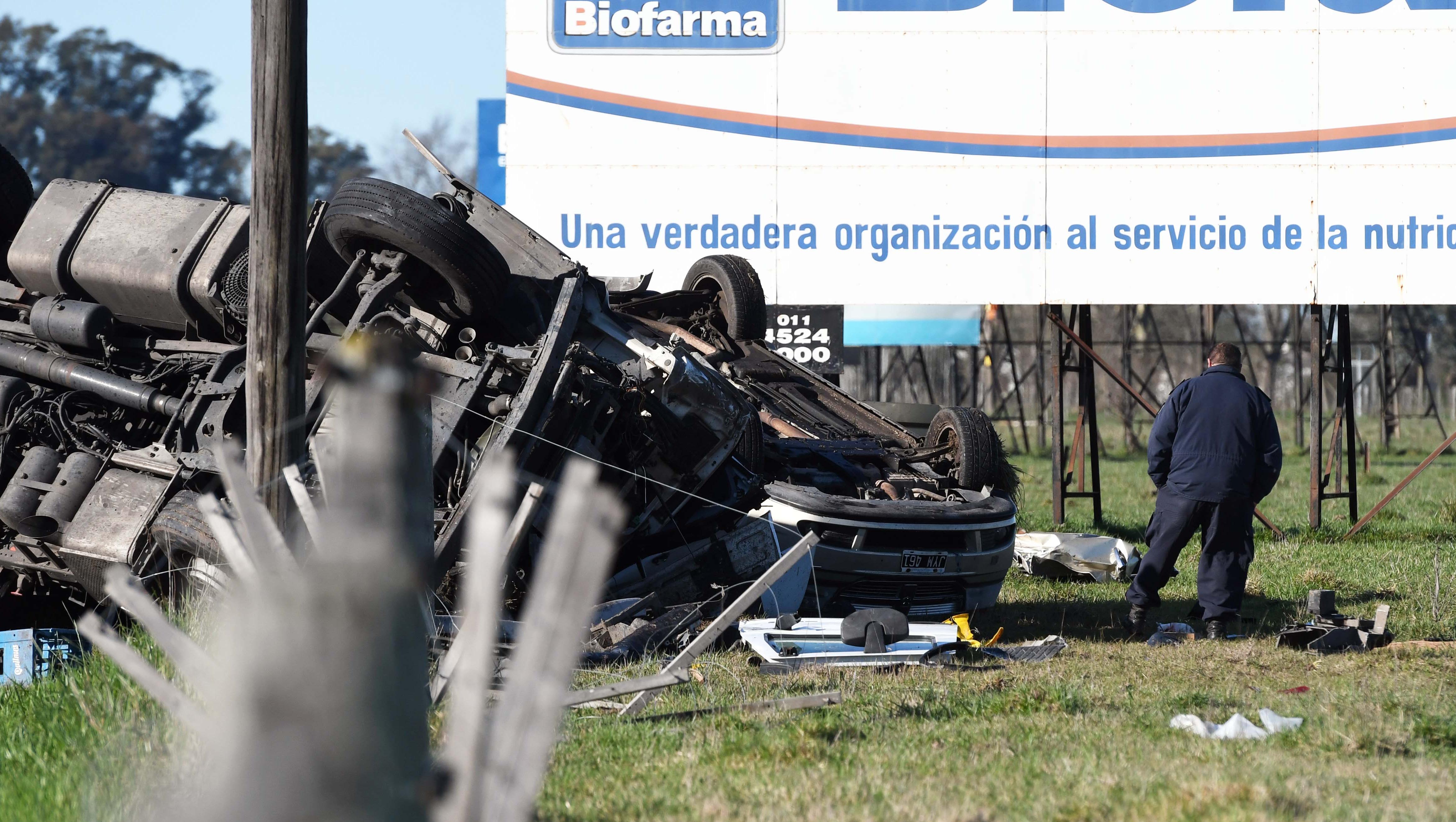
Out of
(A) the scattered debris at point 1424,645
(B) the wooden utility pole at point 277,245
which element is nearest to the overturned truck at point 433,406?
(B) the wooden utility pole at point 277,245

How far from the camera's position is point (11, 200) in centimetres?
814

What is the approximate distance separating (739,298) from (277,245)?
4557 millimetres

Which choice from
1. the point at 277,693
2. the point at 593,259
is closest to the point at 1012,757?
the point at 277,693

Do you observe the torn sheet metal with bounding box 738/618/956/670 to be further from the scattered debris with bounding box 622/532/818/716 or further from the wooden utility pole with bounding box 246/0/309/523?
the wooden utility pole with bounding box 246/0/309/523

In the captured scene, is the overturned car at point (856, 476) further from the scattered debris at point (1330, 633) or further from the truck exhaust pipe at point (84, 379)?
the truck exhaust pipe at point (84, 379)

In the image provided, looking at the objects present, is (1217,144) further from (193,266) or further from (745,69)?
(193,266)

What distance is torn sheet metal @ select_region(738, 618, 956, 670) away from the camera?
6.27 meters

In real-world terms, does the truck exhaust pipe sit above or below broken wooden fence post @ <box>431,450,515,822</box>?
above

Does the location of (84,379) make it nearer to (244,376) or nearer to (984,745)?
(244,376)

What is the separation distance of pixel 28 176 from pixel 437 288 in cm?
334

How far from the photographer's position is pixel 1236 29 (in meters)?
12.4

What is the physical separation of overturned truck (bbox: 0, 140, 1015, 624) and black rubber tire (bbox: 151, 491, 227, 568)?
11mm

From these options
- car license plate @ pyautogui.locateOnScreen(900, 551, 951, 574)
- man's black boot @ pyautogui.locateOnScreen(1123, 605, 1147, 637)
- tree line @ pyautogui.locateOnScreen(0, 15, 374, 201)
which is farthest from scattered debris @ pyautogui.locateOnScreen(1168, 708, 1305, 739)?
tree line @ pyautogui.locateOnScreen(0, 15, 374, 201)

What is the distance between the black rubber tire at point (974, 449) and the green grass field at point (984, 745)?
1.36 metres
